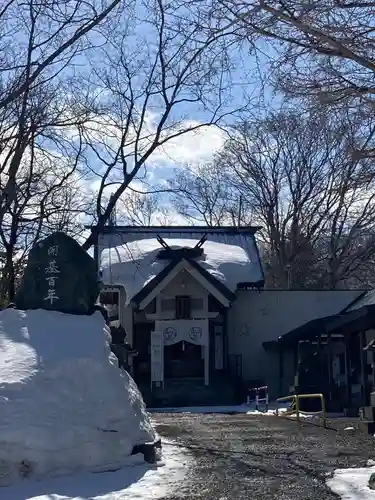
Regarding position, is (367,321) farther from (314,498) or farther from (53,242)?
(314,498)

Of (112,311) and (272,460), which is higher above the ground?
(112,311)

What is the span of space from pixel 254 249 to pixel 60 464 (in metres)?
24.9

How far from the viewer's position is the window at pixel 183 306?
30.5 meters

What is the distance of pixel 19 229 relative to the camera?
17.4 metres

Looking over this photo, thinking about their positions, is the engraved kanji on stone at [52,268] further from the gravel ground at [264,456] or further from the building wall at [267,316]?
the building wall at [267,316]

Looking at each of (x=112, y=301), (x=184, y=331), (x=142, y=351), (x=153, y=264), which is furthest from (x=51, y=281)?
(x=112, y=301)

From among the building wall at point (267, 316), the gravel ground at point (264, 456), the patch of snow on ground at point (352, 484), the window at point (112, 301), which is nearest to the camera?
the patch of snow on ground at point (352, 484)

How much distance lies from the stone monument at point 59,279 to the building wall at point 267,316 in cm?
1955

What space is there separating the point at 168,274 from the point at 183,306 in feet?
5.42

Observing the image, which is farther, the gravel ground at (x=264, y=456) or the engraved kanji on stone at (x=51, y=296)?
the engraved kanji on stone at (x=51, y=296)

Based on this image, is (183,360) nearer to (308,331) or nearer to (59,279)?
(308,331)

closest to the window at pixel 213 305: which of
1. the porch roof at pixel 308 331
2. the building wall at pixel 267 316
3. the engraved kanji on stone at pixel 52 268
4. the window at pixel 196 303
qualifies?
the window at pixel 196 303

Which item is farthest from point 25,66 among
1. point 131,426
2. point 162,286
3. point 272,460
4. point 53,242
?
point 162,286

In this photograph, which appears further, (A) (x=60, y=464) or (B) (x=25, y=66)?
(B) (x=25, y=66)
